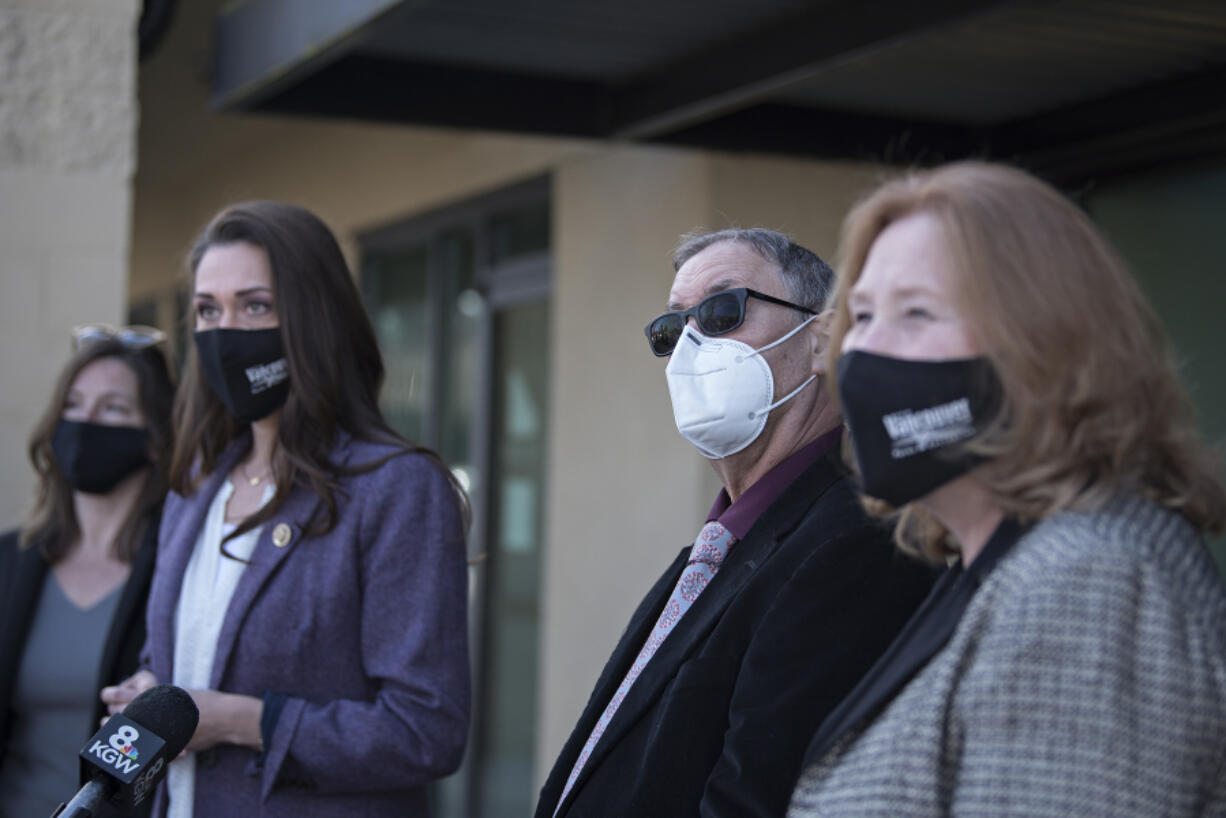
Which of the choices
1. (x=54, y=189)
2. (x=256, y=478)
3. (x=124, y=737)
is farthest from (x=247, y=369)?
(x=54, y=189)

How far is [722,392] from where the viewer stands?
2.15 metres

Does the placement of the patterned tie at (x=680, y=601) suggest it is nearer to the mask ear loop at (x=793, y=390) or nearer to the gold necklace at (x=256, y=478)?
the mask ear loop at (x=793, y=390)

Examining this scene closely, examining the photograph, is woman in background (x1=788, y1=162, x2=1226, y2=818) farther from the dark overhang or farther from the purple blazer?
the dark overhang

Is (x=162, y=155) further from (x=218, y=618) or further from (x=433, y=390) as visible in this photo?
(x=218, y=618)

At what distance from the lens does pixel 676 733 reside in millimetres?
1873

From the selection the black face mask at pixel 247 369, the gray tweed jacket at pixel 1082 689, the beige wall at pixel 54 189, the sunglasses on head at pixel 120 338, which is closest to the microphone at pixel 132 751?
the black face mask at pixel 247 369

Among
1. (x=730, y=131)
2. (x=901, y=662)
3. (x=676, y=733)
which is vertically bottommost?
(x=676, y=733)

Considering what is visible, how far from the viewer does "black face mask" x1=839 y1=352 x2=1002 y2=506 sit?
1434mm

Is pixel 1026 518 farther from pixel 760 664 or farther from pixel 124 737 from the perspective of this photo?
pixel 124 737

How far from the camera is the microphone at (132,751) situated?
1.76 m

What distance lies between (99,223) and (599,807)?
11.0 ft

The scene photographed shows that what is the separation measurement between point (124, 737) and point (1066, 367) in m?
1.38

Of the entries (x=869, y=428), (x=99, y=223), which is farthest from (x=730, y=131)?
(x=869, y=428)

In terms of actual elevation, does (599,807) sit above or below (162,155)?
below
